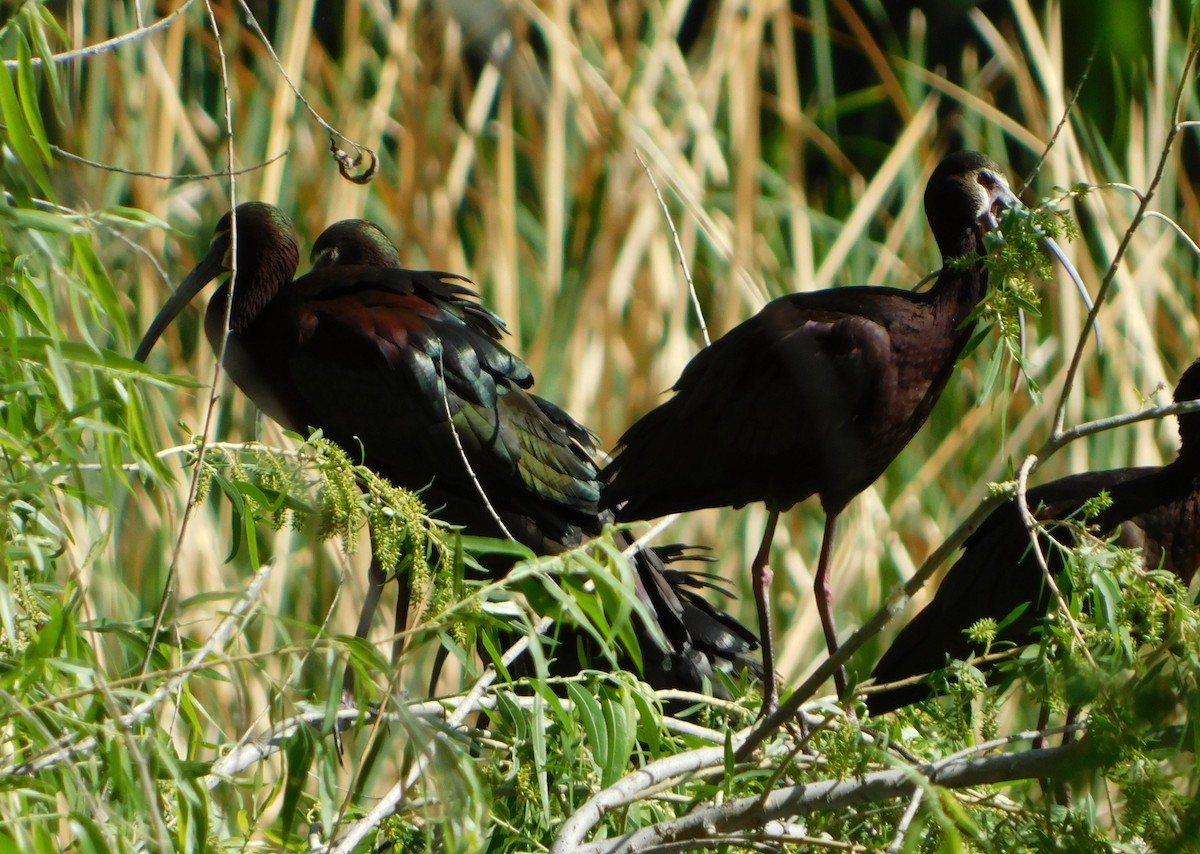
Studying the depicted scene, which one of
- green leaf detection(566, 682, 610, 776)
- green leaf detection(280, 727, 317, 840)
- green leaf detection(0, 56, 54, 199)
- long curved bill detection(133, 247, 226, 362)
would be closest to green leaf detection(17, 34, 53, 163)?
green leaf detection(0, 56, 54, 199)

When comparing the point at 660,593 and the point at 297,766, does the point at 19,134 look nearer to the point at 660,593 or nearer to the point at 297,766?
the point at 297,766

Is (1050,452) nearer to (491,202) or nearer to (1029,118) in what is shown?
(491,202)

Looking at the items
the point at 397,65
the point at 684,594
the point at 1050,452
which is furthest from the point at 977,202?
the point at 397,65

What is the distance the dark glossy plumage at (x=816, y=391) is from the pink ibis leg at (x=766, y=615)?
0.04 ft

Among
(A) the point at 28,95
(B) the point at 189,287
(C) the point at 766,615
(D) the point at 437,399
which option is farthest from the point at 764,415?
(A) the point at 28,95

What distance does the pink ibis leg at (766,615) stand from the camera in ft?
10.5

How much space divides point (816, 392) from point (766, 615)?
0.53 metres

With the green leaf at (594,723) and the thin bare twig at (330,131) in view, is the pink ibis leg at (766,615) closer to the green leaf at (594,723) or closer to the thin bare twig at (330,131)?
the green leaf at (594,723)

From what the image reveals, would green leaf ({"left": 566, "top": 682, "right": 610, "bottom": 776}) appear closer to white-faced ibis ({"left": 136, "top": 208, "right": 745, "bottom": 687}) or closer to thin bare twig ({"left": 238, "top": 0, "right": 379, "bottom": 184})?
thin bare twig ({"left": 238, "top": 0, "right": 379, "bottom": 184})

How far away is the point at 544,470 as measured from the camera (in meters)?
3.75

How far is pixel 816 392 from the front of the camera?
3244 mm

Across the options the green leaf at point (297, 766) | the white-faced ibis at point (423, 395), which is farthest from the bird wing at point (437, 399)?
the green leaf at point (297, 766)

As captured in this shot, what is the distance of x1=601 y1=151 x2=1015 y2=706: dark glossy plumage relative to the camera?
3.24 m

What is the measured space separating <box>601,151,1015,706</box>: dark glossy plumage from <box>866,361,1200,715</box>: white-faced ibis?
322 mm
